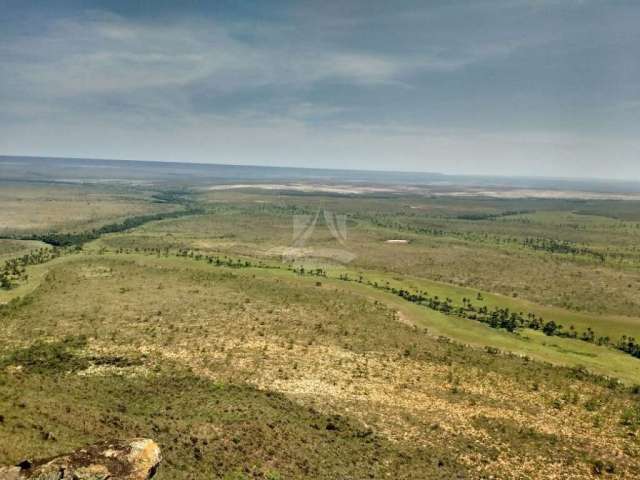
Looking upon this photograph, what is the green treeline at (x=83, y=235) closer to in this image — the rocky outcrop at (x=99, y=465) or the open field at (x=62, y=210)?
the open field at (x=62, y=210)

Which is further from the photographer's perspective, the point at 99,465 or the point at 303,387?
the point at 303,387

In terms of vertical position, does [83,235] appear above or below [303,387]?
above

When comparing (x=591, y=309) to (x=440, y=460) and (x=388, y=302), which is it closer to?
(x=388, y=302)

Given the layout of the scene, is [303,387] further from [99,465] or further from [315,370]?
[99,465]

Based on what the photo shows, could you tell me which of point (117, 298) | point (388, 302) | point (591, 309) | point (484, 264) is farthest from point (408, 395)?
point (484, 264)

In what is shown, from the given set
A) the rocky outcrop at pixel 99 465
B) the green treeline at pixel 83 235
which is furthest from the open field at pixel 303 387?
the green treeline at pixel 83 235

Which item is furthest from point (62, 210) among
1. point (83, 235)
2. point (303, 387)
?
point (303, 387)
